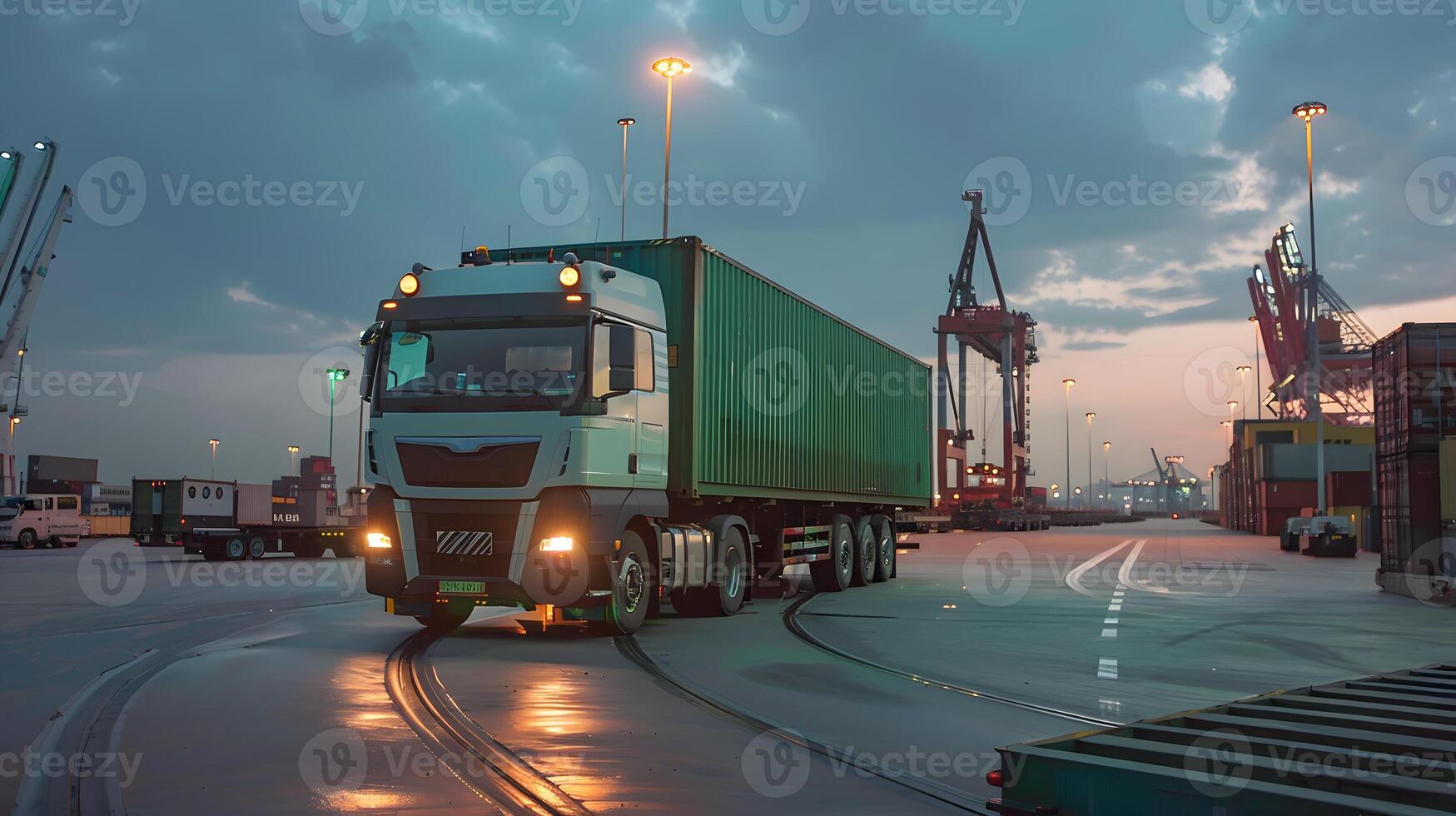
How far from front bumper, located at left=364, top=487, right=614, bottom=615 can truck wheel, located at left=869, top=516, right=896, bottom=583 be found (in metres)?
11.7

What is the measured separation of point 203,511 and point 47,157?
103ft

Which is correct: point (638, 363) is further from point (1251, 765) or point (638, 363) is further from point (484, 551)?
point (1251, 765)

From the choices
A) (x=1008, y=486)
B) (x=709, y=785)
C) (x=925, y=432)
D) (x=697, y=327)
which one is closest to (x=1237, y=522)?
(x=1008, y=486)

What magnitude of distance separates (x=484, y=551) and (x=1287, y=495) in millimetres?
67943

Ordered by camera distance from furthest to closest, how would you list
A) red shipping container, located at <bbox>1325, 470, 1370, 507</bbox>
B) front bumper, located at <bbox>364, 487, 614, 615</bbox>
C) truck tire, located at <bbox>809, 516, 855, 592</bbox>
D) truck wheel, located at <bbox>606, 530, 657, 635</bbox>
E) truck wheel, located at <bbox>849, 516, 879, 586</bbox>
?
1. red shipping container, located at <bbox>1325, 470, 1370, 507</bbox>
2. truck wheel, located at <bbox>849, 516, 879, 586</bbox>
3. truck tire, located at <bbox>809, 516, 855, 592</bbox>
4. truck wheel, located at <bbox>606, 530, 657, 635</bbox>
5. front bumper, located at <bbox>364, 487, 614, 615</bbox>

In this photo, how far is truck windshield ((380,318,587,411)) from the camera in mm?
12117

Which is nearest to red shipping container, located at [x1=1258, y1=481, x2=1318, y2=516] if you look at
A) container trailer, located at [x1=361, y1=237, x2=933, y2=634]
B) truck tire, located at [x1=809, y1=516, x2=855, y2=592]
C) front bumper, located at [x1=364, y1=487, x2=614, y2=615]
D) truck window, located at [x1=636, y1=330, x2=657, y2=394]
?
truck tire, located at [x1=809, y1=516, x2=855, y2=592]

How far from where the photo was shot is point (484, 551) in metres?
12.0

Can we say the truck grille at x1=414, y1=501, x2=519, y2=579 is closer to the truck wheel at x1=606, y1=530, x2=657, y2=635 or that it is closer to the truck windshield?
the truck windshield

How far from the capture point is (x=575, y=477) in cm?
1188

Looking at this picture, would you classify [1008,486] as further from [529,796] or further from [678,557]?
[529,796]

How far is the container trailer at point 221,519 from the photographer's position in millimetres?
33875

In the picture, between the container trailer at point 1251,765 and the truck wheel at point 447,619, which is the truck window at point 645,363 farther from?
the container trailer at point 1251,765

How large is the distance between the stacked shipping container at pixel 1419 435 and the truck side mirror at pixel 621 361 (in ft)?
52.0
